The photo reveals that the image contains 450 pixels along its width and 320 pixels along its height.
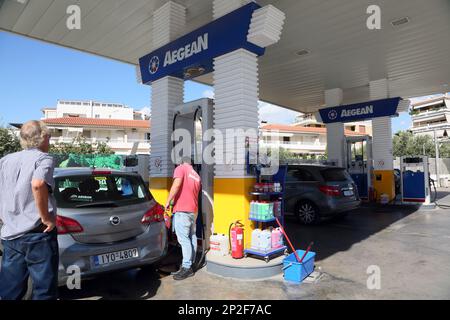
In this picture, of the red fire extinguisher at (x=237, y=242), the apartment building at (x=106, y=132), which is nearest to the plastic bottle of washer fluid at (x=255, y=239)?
the red fire extinguisher at (x=237, y=242)

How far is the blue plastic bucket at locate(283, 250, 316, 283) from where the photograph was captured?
4477mm

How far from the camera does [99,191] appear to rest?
4.22m

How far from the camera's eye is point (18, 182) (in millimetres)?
2770

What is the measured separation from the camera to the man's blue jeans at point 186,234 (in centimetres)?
480

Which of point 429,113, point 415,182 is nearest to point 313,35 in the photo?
point 415,182

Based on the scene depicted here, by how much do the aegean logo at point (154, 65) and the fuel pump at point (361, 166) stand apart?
33.3 feet

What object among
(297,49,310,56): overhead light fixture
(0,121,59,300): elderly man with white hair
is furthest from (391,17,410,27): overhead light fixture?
(0,121,59,300): elderly man with white hair

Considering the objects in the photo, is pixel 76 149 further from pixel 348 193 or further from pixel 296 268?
pixel 296 268

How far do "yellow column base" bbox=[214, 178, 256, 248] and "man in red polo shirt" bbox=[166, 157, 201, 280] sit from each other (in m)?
0.63

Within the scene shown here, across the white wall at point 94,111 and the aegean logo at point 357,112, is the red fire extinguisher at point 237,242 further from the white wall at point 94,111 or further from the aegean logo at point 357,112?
the white wall at point 94,111

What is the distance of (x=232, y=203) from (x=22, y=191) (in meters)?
3.20

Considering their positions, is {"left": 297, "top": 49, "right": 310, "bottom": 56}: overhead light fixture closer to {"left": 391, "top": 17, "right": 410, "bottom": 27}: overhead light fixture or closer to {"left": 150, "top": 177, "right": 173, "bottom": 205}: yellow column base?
{"left": 391, "top": 17, "right": 410, "bottom": 27}: overhead light fixture

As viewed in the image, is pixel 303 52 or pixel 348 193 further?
pixel 303 52
